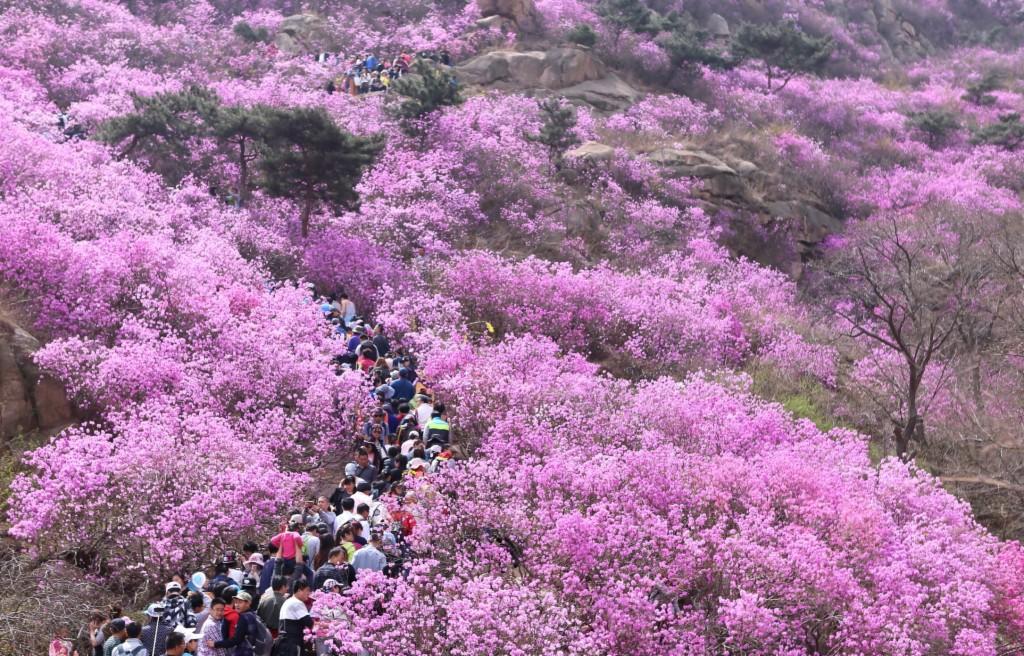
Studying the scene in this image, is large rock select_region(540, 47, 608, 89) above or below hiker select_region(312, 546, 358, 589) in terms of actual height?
below

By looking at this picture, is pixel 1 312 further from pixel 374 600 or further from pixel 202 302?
pixel 374 600

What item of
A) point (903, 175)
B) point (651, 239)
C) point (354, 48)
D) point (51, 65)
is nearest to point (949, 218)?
point (903, 175)

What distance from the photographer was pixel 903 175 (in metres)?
39.7

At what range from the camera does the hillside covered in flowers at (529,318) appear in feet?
40.7

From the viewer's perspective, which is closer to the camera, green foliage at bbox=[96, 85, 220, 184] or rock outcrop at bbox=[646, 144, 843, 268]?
green foliage at bbox=[96, 85, 220, 184]

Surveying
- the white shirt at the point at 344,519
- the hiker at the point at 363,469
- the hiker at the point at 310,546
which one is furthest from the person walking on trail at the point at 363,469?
the hiker at the point at 310,546

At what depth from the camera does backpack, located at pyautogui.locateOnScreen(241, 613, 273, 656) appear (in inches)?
419

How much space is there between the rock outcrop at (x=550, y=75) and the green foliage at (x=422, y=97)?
8065mm

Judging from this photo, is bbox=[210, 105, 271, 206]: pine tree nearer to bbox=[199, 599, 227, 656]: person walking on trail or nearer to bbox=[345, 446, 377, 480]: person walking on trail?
bbox=[345, 446, 377, 480]: person walking on trail

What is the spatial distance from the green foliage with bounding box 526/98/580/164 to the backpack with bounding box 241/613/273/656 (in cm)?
2506

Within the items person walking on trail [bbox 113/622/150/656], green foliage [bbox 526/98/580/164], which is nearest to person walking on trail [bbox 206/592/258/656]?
person walking on trail [bbox 113/622/150/656]

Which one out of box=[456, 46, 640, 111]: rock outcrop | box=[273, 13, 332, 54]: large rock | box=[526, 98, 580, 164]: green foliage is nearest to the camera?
box=[526, 98, 580, 164]: green foliage

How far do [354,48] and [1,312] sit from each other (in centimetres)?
2775

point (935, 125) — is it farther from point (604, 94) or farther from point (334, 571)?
point (334, 571)
